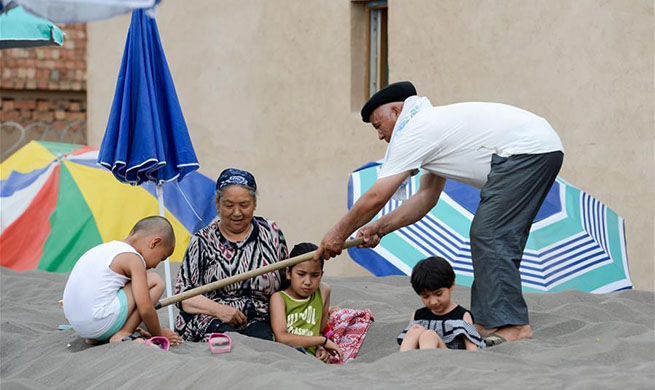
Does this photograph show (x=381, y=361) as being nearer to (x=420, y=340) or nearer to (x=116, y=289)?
(x=420, y=340)

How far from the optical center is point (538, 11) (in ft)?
30.6

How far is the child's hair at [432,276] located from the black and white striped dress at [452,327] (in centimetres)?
15

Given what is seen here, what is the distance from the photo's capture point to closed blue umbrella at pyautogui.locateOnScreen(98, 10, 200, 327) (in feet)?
19.2

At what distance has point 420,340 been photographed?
495 cm

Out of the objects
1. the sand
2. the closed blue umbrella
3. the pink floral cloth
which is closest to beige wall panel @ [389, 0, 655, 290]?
the sand

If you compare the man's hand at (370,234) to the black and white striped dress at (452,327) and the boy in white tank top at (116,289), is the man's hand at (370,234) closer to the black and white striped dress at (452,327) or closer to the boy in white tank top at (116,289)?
the black and white striped dress at (452,327)

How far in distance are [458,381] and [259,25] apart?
7861mm

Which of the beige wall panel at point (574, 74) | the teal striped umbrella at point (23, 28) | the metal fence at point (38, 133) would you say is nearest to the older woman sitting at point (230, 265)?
the teal striped umbrella at point (23, 28)

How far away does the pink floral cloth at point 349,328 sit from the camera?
5.78 meters

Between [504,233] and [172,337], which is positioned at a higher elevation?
[504,233]

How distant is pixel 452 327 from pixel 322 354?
2.64ft

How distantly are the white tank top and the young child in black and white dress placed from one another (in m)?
1.41

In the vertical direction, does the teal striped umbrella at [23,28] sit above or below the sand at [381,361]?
above

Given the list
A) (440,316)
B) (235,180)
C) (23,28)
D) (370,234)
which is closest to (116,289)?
(235,180)
